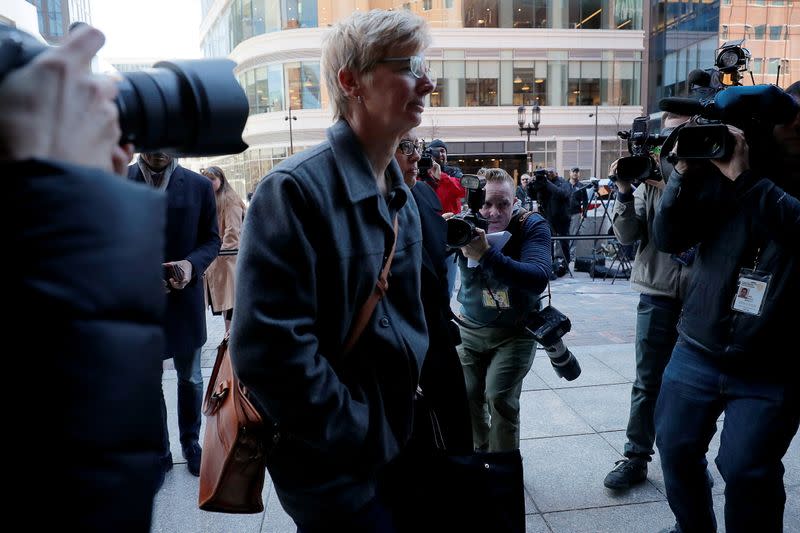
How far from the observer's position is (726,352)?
234 cm

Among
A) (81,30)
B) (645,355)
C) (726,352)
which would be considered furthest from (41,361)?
(645,355)

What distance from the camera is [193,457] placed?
3.76m

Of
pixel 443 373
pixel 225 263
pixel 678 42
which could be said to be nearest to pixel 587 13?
pixel 678 42

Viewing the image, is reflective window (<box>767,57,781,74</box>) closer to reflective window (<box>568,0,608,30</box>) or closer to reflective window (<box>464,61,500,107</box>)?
reflective window (<box>568,0,608,30</box>)

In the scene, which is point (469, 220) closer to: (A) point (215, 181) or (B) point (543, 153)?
(A) point (215, 181)

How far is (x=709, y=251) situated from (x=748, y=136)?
48cm

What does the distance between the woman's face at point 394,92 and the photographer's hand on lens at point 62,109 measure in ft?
3.49

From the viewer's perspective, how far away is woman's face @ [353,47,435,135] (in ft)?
5.75

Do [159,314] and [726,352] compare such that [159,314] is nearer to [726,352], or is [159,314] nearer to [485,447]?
[726,352]

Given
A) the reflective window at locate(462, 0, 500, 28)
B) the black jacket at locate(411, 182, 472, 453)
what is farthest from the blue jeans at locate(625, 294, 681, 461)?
the reflective window at locate(462, 0, 500, 28)

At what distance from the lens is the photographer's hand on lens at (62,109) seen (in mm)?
652

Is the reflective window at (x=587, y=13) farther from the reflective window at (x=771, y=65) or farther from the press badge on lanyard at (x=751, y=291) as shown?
the press badge on lanyard at (x=751, y=291)

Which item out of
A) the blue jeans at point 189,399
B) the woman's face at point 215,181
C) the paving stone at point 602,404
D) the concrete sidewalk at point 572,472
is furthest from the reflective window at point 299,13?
the blue jeans at point 189,399

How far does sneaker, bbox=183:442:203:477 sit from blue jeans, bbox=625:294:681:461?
2.60m
